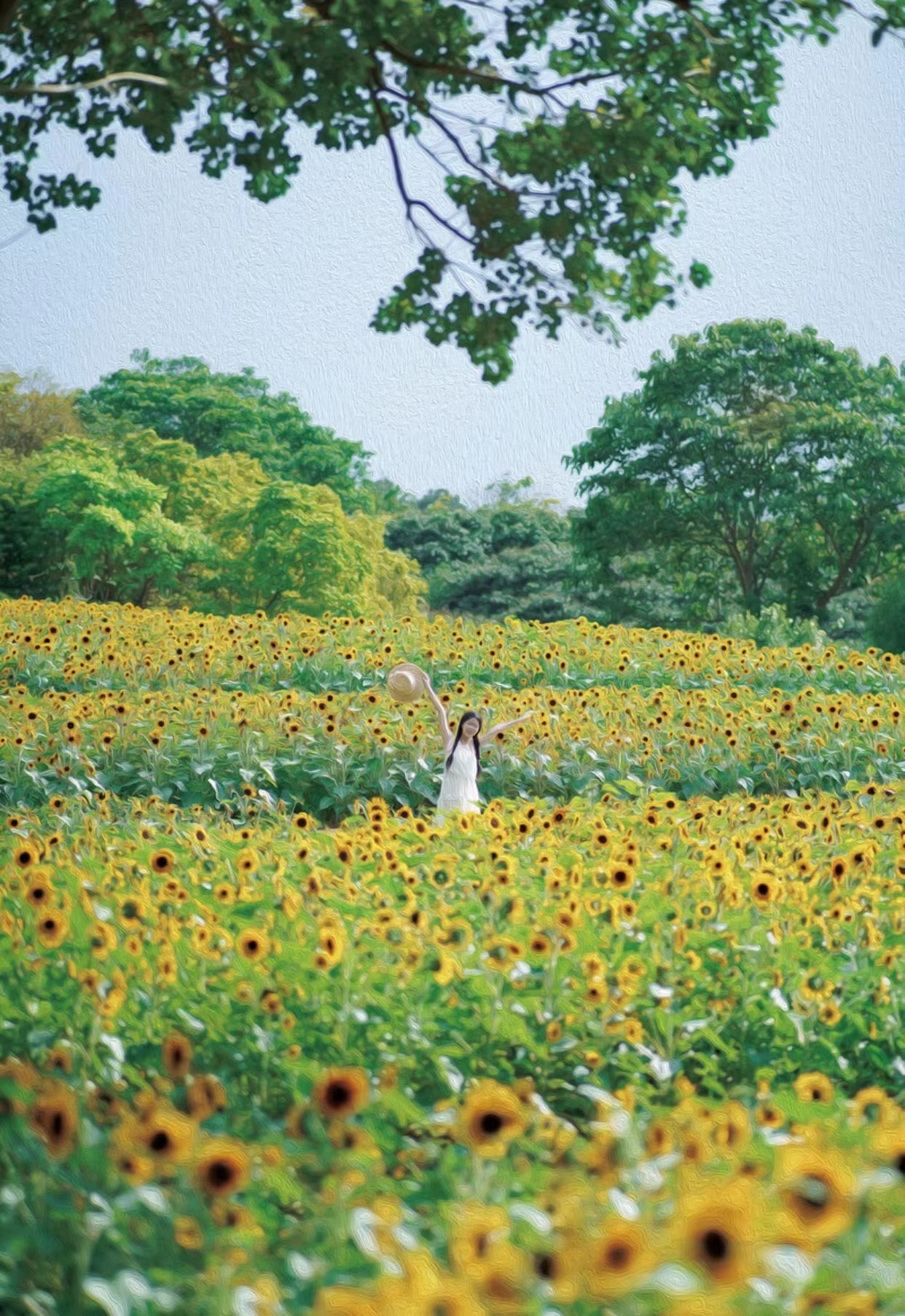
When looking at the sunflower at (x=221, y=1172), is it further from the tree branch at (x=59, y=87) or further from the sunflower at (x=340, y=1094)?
the tree branch at (x=59, y=87)

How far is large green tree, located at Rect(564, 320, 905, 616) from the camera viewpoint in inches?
913

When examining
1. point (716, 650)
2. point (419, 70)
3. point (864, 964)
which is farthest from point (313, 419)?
point (864, 964)

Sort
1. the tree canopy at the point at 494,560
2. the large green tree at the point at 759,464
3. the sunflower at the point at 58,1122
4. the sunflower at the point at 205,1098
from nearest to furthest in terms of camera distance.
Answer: the sunflower at the point at 58,1122
the sunflower at the point at 205,1098
the large green tree at the point at 759,464
the tree canopy at the point at 494,560

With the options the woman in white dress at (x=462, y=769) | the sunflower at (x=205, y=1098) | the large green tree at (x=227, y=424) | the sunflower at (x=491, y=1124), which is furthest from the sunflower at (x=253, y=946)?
the large green tree at (x=227, y=424)

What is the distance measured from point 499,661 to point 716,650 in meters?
2.02

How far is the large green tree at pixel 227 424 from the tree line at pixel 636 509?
7.40ft

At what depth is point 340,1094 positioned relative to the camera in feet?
7.34

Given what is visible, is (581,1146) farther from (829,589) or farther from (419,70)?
(829,589)

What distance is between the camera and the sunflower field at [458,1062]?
1.79 meters

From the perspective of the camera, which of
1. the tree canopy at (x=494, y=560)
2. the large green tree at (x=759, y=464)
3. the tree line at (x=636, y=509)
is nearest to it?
the tree line at (x=636, y=509)

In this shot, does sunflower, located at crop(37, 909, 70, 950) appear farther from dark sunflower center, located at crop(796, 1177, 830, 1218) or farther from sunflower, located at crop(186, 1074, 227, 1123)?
dark sunflower center, located at crop(796, 1177, 830, 1218)

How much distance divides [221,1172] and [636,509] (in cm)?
2214

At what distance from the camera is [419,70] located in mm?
5273

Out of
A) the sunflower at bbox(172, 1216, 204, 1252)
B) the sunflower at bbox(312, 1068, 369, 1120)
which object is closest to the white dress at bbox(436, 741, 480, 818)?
the sunflower at bbox(312, 1068, 369, 1120)
